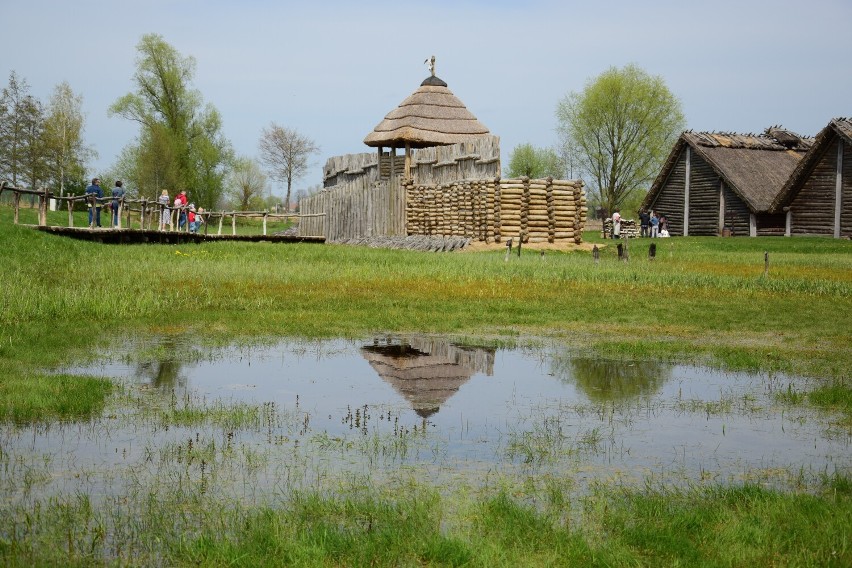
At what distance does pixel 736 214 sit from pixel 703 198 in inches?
98.4

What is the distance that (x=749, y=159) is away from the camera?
50906mm

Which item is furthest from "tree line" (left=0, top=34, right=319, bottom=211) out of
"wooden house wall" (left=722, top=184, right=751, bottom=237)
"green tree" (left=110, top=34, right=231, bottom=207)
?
"wooden house wall" (left=722, top=184, right=751, bottom=237)

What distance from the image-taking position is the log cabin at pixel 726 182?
48469 mm

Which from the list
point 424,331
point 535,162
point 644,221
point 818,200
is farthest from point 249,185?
point 424,331

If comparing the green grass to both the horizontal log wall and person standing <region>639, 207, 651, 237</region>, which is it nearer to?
the horizontal log wall

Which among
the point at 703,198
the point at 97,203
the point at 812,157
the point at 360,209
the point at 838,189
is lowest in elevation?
the point at 97,203

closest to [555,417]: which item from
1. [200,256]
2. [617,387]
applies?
[617,387]

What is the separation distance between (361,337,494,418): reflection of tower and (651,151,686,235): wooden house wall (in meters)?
42.1

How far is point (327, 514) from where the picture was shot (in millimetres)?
5820

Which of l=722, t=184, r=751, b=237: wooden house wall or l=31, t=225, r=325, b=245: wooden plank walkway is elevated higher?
l=722, t=184, r=751, b=237: wooden house wall

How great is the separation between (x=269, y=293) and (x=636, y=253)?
64.7 ft

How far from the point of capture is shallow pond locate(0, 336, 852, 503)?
22.2ft

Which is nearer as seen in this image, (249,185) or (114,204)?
(114,204)

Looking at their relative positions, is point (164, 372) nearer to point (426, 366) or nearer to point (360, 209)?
point (426, 366)
